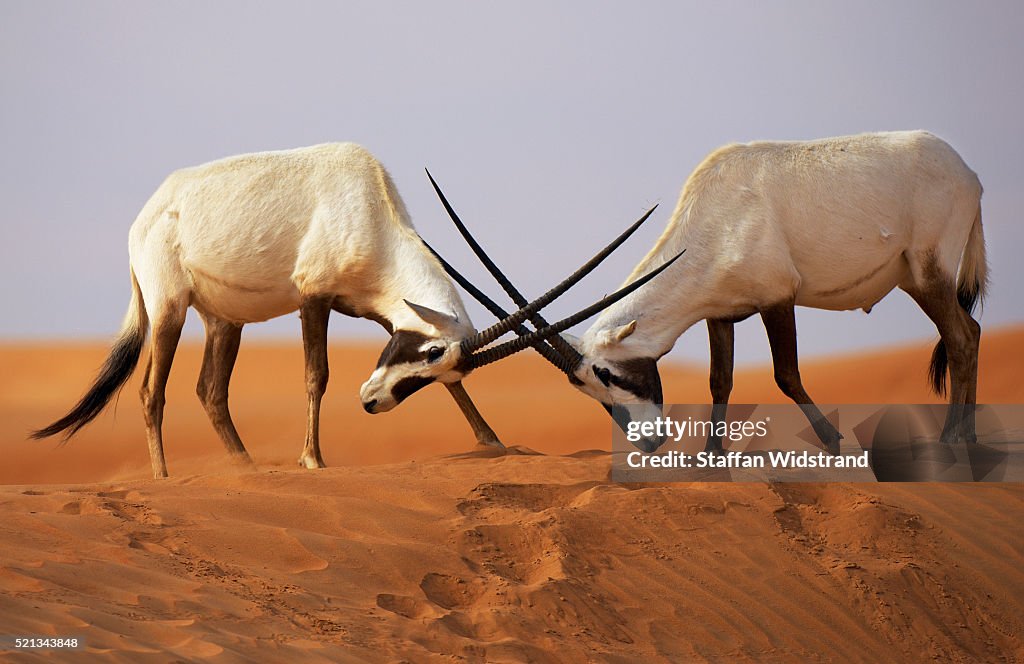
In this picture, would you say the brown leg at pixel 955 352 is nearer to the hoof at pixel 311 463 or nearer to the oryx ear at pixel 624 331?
the oryx ear at pixel 624 331

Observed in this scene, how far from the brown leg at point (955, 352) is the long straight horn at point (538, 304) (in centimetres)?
230

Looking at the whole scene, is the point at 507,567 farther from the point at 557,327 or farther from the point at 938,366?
the point at 938,366

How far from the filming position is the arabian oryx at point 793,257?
9398mm

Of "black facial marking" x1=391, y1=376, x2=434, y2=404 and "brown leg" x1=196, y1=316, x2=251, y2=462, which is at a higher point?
"black facial marking" x1=391, y1=376, x2=434, y2=404

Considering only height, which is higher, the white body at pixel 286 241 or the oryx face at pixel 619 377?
the white body at pixel 286 241

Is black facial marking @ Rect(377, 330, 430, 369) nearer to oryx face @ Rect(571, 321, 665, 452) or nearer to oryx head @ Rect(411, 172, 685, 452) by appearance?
oryx head @ Rect(411, 172, 685, 452)

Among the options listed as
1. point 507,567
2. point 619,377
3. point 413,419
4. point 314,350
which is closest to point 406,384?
point 314,350

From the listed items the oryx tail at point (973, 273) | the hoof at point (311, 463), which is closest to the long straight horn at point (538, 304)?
the hoof at point (311, 463)

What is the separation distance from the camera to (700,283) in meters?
9.55

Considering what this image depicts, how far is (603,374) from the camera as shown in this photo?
923 cm

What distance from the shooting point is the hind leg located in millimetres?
9836

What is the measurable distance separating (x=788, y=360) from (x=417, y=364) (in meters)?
2.67

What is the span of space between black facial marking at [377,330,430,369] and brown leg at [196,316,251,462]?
1.64 meters

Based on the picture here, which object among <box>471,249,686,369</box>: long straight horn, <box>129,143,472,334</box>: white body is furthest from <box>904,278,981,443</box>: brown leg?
<box>129,143,472,334</box>: white body
